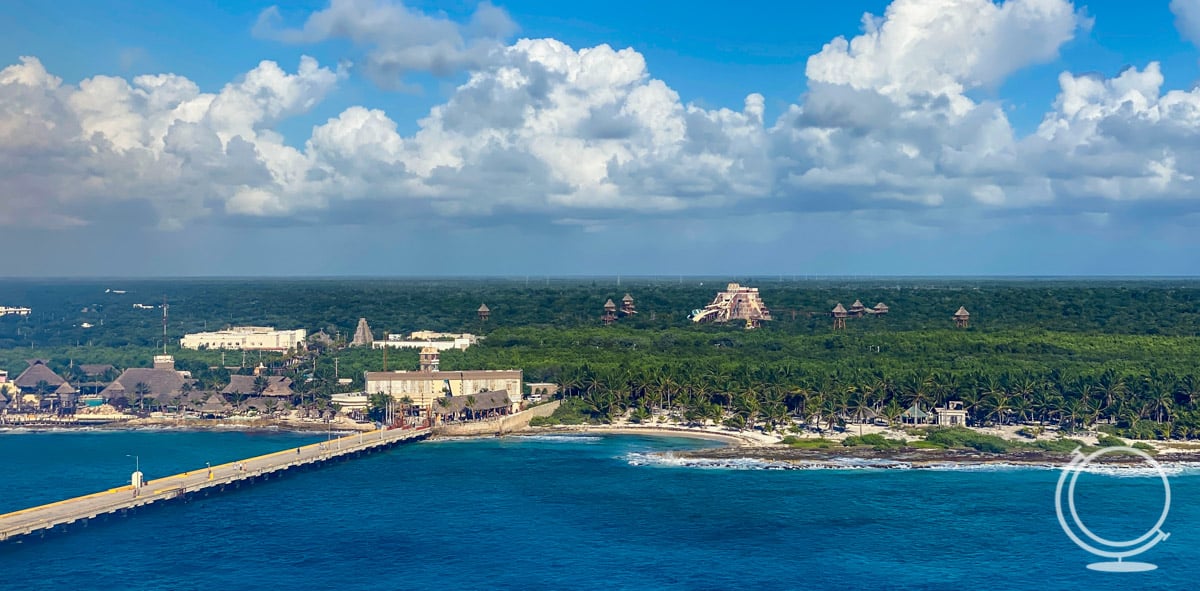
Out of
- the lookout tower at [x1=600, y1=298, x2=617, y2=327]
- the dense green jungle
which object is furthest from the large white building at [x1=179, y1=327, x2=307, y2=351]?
the lookout tower at [x1=600, y1=298, x2=617, y2=327]

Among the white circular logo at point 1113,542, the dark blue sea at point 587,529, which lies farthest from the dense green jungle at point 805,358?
the white circular logo at point 1113,542

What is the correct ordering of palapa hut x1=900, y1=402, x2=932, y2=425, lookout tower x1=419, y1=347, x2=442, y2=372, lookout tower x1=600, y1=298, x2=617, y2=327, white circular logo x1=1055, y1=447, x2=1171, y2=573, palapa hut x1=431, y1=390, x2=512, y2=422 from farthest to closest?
1. lookout tower x1=600, y1=298, x2=617, y2=327
2. lookout tower x1=419, y1=347, x2=442, y2=372
3. palapa hut x1=431, y1=390, x2=512, y2=422
4. palapa hut x1=900, y1=402, x2=932, y2=425
5. white circular logo x1=1055, y1=447, x2=1171, y2=573

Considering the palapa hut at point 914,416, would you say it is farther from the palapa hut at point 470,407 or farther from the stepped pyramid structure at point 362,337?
the stepped pyramid structure at point 362,337

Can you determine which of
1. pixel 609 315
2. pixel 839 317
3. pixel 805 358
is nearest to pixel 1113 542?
pixel 805 358

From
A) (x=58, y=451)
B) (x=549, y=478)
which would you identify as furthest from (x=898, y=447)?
(x=58, y=451)

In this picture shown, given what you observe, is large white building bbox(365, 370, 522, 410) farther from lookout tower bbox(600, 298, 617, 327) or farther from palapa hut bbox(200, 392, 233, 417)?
lookout tower bbox(600, 298, 617, 327)

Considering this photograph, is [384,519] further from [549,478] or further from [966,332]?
[966,332]
